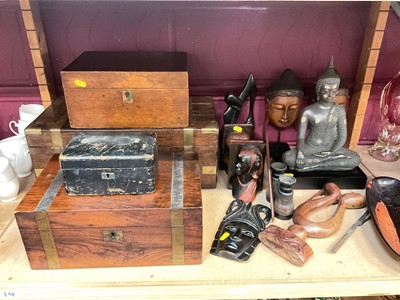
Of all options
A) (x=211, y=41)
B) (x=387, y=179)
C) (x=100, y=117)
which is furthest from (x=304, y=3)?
(x=100, y=117)

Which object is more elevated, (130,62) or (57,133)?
(130,62)

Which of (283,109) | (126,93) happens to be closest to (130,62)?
(126,93)

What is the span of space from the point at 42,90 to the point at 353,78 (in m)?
1.00

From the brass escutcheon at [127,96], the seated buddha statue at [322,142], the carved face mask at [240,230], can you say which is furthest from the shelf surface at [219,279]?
the brass escutcheon at [127,96]

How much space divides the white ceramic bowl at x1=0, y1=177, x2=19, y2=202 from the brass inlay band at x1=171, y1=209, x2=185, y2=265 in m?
0.50

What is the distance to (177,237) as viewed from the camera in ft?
2.69

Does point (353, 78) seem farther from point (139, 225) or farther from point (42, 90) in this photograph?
point (42, 90)

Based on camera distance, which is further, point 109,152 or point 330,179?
point 330,179

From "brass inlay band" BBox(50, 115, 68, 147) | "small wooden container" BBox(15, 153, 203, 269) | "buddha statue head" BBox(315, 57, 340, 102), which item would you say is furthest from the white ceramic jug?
"buddha statue head" BBox(315, 57, 340, 102)

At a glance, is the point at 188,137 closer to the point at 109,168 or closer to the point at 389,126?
the point at 109,168

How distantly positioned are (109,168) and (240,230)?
1.16 feet

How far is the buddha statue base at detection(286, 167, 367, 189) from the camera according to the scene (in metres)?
1.06

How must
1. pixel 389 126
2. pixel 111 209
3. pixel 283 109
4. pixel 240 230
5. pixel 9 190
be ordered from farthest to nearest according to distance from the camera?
pixel 389 126 → pixel 283 109 → pixel 9 190 → pixel 240 230 → pixel 111 209

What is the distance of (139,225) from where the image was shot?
801 millimetres
